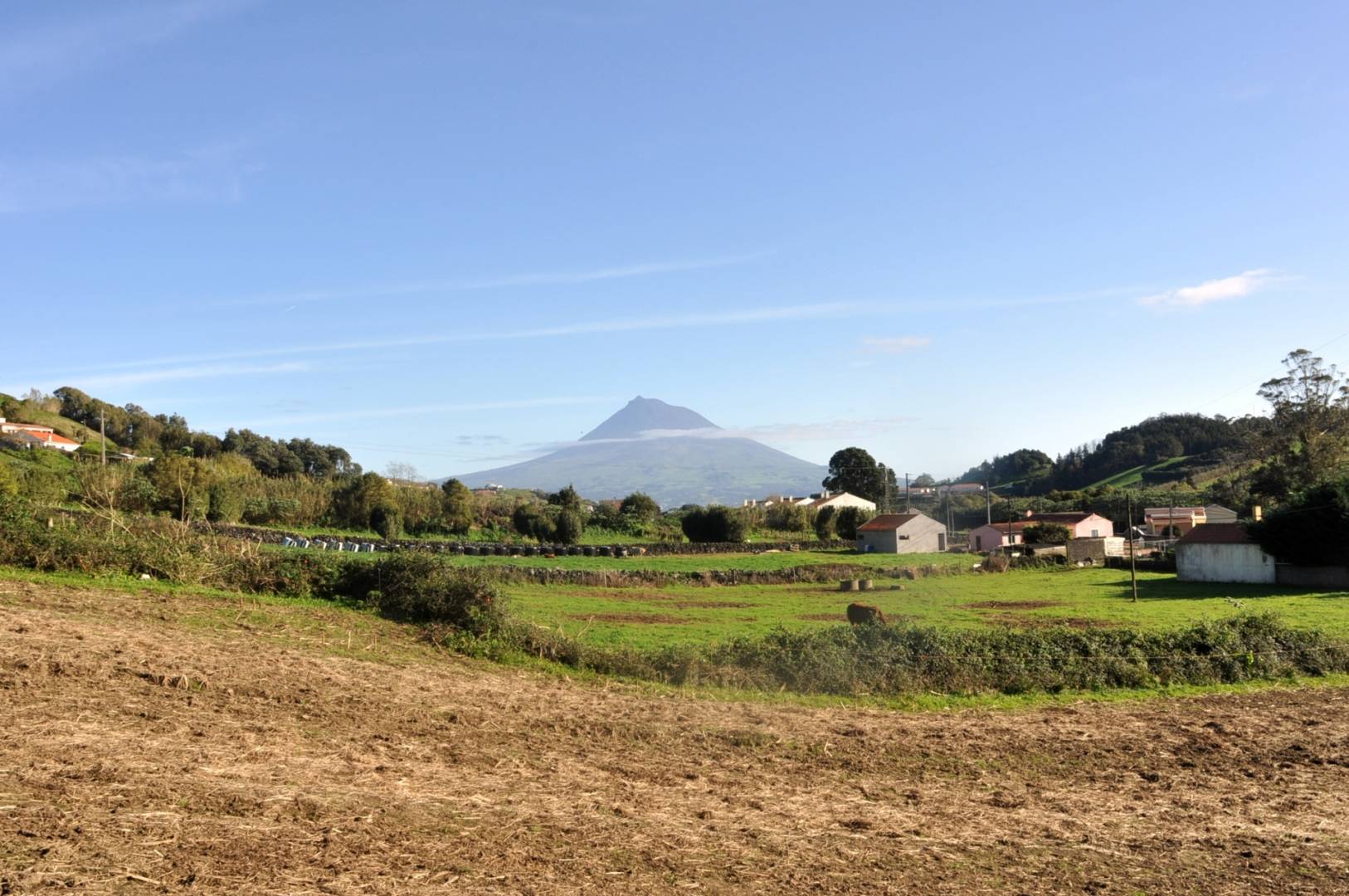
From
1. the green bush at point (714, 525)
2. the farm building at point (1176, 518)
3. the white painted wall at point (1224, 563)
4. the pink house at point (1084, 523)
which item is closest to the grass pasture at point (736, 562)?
the green bush at point (714, 525)

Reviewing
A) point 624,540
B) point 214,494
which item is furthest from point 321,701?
point 624,540

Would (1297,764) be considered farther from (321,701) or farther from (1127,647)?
(321,701)

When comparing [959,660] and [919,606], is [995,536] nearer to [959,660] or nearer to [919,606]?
[919,606]

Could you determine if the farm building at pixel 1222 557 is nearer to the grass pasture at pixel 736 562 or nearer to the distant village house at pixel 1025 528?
the grass pasture at pixel 736 562

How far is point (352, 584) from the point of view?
778 inches

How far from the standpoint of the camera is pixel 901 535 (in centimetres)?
6700

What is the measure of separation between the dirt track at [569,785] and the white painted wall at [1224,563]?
32.8 metres

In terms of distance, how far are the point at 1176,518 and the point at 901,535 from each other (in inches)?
1314

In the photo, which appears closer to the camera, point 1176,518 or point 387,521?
point 387,521

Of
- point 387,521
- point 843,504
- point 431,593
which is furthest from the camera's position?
point 843,504

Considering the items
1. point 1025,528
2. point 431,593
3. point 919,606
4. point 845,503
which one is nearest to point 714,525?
point 1025,528

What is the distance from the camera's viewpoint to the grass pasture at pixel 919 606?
25.4 metres

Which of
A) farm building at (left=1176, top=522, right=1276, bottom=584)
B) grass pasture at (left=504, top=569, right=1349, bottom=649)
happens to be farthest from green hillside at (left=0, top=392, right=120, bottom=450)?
farm building at (left=1176, top=522, right=1276, bottom=584)

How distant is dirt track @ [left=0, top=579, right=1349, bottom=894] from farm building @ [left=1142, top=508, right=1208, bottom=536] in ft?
241
